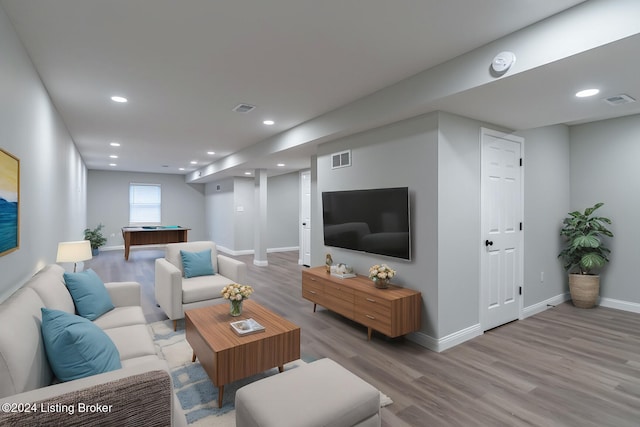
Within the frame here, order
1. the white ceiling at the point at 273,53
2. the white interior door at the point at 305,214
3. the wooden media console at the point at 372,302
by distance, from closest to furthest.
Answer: the white ceiling at the point at 273,53 → the wooden media console at the point at 372,302 → the white interior door at the point at 305,214

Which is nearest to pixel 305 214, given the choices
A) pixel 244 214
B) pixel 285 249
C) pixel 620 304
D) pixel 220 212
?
pixel 285 249

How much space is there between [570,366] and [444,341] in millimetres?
1036

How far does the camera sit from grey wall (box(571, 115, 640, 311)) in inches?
163

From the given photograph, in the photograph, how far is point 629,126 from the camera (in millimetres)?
4191

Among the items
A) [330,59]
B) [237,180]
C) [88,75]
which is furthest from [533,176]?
[237,180]

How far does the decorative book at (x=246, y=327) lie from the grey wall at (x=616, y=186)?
4.88m

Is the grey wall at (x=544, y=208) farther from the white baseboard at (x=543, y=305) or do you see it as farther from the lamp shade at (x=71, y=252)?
the lamp shade at (x=71, y=252)

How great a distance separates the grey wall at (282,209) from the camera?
9.20 metres

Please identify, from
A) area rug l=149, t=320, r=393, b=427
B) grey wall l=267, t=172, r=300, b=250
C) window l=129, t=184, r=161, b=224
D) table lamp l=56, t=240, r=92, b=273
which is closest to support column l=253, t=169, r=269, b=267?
grey wall l=267, t=172, r=300, b=250

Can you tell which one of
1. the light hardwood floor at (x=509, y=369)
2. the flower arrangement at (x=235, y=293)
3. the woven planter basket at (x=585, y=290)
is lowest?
the light hardwood floor at (x=509, y=369)

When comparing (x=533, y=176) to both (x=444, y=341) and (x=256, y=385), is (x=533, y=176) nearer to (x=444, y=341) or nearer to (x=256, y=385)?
(x=444, y=341)

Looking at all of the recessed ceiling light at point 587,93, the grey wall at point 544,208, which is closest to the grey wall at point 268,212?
the grey wall at point 544,208

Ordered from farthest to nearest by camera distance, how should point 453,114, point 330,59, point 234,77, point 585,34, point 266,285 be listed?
point 266,285, point 453,114, point 234,77, point 330,59, point 585,34

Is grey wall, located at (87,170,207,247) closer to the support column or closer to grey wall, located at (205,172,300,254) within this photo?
grey wall, located at (205,172,300,254)
